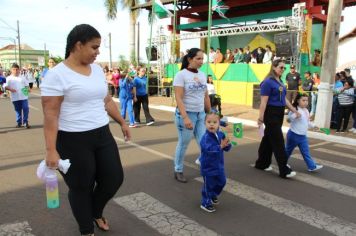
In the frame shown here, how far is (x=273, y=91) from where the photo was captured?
5.56m

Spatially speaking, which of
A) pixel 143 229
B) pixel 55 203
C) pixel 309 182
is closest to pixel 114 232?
pixel 143 229

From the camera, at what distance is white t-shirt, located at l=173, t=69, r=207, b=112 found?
506cm

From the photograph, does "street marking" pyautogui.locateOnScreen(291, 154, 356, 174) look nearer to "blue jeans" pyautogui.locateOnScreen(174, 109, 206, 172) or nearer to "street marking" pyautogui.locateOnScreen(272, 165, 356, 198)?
"street marking" pyautogui.locateOnScreen(272, 165, 356, 198)

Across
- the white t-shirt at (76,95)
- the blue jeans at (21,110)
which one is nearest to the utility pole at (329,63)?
the blue jeans at (21,110)

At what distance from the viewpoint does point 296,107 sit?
20.3 feet

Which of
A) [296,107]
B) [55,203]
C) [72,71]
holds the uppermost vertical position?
[72,71]

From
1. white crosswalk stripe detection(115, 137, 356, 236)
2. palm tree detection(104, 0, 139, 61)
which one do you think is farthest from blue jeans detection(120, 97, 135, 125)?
palm tree detection(104, 0, 139, 61)

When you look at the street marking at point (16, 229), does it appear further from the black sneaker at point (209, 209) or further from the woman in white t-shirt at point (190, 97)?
the woman in white t-shirt at point (190, 97)

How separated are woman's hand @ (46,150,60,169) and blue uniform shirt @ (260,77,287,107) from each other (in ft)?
11.7

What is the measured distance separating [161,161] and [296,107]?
251 cm

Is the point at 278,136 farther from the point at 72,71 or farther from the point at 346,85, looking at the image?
the point at 346,85

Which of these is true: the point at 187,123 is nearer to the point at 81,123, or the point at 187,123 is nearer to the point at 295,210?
the point at 295,210

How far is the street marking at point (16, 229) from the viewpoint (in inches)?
146

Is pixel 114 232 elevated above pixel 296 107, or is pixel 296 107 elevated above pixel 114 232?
pixel 296 107
